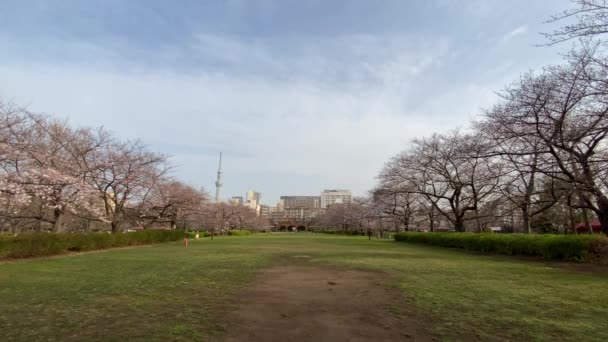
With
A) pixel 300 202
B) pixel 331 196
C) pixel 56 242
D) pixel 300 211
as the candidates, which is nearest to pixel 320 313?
pixel 56 242

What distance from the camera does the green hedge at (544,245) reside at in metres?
13.0

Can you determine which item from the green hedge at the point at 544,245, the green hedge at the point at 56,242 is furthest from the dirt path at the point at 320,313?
the green hedge at the point at 56,242

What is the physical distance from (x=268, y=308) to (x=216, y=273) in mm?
4773

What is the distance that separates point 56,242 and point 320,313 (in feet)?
54.2

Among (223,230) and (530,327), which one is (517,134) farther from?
(223,230)

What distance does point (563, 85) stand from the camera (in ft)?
41.9

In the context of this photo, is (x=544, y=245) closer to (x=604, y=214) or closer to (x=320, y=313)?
(x=604, y=214)

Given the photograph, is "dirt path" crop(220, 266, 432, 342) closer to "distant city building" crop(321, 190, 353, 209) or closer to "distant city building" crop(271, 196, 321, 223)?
"distant city building" crop(271, 196, 321, 223)

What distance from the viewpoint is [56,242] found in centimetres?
1672

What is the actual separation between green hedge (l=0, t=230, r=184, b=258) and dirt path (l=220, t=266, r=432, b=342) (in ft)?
Result: 39.9

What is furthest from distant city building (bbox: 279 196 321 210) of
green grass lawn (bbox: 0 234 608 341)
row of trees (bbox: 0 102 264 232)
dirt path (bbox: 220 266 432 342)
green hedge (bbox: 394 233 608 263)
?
dirt path (bbox: 220 266 432 342)

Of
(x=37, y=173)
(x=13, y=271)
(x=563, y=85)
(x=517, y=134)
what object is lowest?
(x=13, y=271)

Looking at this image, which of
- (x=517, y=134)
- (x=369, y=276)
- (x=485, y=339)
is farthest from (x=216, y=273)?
(x=517, y=134)

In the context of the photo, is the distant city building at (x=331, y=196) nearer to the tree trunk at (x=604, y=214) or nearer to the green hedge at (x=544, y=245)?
the green hedge at (x=544, y=245)
